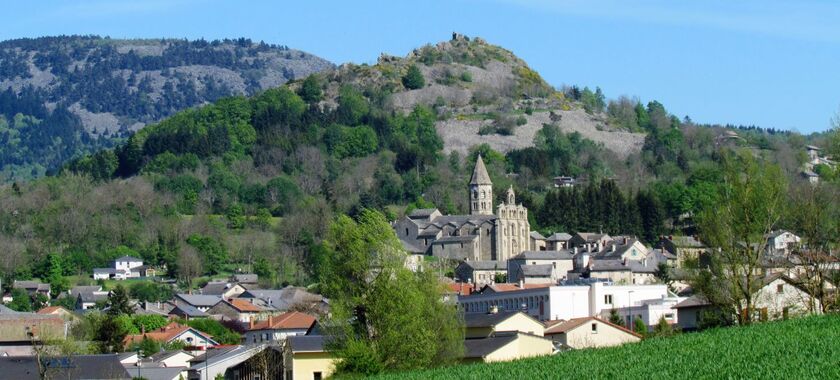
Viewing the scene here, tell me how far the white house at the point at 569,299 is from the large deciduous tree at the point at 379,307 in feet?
83.8

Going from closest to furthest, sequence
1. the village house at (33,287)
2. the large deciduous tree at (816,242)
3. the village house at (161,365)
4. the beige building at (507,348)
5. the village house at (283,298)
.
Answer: the large deciduous tree at (816,242), the beige building at (507,348), the village house at (161,365), the village house at (283,298), the village house at (33,287)

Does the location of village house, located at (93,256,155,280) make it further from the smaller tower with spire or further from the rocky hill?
the rocky hill

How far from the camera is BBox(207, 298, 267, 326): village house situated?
92062 mm

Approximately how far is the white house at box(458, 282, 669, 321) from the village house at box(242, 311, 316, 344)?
7.05 meters

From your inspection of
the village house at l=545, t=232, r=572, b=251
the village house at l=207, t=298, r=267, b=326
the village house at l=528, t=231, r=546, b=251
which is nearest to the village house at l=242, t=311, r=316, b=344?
the village house at l=207, t=298, r=267, b=326

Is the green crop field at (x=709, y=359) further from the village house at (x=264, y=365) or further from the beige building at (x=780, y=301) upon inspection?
the village house at (x=264, y=365)

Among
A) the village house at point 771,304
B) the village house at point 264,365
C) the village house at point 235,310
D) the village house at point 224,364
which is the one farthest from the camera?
the village house at point 235,310

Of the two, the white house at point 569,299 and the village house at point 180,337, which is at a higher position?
the white house at point 569,299

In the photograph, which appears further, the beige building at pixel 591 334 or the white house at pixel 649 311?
the white house at pixel 649 311

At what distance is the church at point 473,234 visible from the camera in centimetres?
11600

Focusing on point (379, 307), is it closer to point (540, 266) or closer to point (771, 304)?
point (771, 304)

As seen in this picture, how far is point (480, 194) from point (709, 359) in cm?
9463

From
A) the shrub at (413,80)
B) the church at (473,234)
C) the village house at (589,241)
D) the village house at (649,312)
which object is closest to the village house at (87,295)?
the church at (473,234)

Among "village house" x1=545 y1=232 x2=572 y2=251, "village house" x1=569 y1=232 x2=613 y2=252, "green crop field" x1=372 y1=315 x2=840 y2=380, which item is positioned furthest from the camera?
"village house" x1=545 y1=232 x2=572 y2=251
